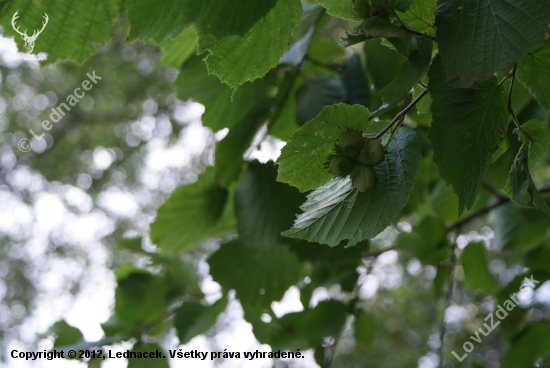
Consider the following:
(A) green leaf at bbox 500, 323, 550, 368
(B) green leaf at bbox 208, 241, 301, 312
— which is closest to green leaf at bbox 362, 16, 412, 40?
(B) green leaf at bbox 208, 241, 301, 312

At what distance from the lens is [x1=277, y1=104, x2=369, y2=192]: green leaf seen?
1.87 ft

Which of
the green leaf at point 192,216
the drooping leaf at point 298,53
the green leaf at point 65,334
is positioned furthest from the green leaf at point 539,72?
the green leaf at point 65,334

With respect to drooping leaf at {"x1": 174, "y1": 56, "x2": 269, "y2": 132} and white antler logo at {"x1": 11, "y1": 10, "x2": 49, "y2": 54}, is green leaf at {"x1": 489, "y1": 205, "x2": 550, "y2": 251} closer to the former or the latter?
drooping leaf at {"x1": 174, "y1": 56, "x2": 269, "y2": 132}

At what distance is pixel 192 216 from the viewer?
48.1 inches

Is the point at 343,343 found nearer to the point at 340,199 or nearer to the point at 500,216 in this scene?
the point at 500,216

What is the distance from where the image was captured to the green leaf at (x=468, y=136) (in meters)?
0.54

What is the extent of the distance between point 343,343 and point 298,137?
466cm

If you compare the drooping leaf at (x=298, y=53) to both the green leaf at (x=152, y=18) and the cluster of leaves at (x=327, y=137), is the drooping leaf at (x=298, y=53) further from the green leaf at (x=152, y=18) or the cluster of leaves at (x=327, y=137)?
the green leaf at (x=152, y=18)

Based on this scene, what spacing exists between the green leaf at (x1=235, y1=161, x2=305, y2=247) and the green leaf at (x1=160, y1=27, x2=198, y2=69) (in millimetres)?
321

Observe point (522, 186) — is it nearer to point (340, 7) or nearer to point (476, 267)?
point (340, 7)

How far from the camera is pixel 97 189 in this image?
4512 mm

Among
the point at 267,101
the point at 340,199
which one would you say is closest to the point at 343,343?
the point at 267,101

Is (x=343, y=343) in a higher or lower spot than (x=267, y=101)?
lower

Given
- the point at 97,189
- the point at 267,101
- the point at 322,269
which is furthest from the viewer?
the point at 97,189
